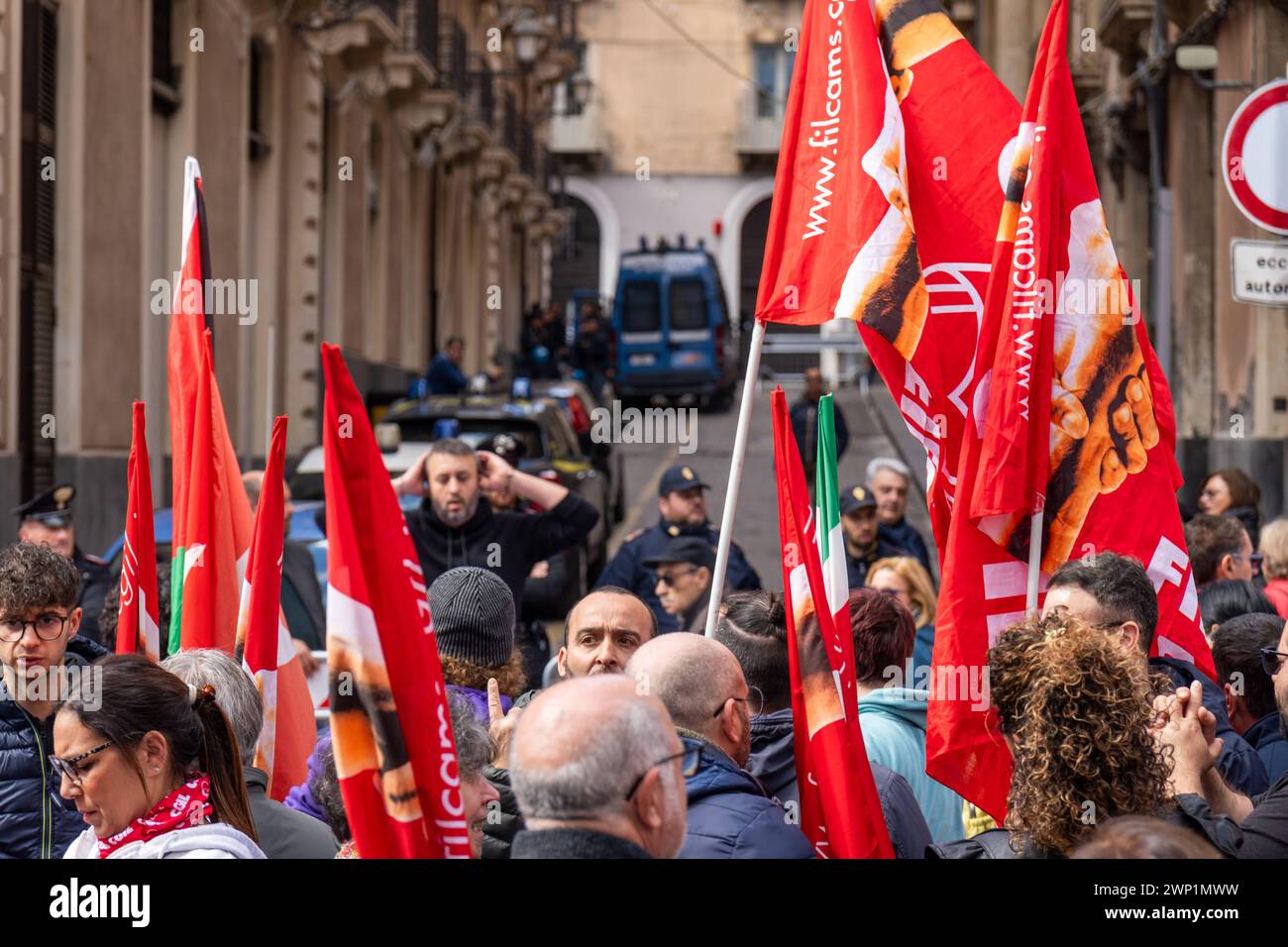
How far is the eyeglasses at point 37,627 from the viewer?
5020mm

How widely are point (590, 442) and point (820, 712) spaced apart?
1582cm

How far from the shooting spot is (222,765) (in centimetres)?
389

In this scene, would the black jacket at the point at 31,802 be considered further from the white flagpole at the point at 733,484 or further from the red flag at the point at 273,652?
the white flagpole at the point at 733,484

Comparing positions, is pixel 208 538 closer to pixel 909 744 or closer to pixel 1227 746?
pixel 909 744

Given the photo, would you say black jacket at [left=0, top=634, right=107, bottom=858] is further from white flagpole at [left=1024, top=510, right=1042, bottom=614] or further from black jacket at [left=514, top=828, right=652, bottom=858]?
white flagpole at [left=1024, top=510, right=1042, bottom=614]

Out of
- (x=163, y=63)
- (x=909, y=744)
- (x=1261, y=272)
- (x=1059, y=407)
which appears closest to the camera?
(x=909, y=744)

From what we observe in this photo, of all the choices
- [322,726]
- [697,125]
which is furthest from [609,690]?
[697,125]

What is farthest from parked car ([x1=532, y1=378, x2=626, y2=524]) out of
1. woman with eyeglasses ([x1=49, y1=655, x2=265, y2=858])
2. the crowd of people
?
woman with eyeglasses ([x1=49, y1=655, x2=265, y2=858])

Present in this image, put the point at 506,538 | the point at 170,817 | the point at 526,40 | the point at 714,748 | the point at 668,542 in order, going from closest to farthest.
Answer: the point at 170,817
the point at 714,748
the point at 506,538
the point at 668,542
the point at 526,40

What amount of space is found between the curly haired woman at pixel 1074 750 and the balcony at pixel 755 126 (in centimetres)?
5262

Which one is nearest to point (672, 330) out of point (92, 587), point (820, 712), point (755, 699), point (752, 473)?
point (752, 473)
